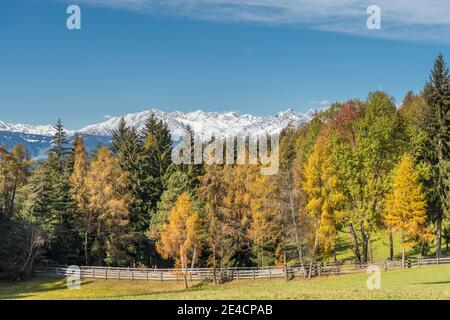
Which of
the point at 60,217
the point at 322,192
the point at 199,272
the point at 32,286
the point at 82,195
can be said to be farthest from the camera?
the point at 60,217

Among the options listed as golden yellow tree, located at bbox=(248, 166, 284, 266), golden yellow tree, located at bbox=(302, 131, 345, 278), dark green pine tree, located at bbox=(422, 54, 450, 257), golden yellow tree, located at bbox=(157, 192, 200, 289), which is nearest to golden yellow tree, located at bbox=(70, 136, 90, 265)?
golden yellow tree, located at bbox=(157, 192, 200, 289)

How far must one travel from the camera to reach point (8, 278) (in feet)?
181

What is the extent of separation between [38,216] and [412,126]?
42665mm

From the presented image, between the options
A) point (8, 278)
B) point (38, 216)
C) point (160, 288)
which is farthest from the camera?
point (38, 216)

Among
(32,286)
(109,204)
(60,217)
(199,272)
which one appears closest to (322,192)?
(199,272)

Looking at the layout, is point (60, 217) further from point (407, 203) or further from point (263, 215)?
point (407, 203)

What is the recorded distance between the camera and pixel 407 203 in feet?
153

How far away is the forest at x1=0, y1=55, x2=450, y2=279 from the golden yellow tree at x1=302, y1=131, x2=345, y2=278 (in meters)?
0.12

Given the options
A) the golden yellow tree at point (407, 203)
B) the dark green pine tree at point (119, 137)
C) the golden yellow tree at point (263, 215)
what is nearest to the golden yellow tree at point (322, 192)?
the golden yellow tree at point (407, 203)

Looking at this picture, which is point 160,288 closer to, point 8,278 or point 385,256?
point 8,278

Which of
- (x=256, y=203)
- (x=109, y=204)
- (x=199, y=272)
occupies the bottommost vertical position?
(x=199, y=272)

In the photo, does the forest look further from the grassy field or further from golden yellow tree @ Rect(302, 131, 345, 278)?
the grassy field

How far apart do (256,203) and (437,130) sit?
20068 mm
